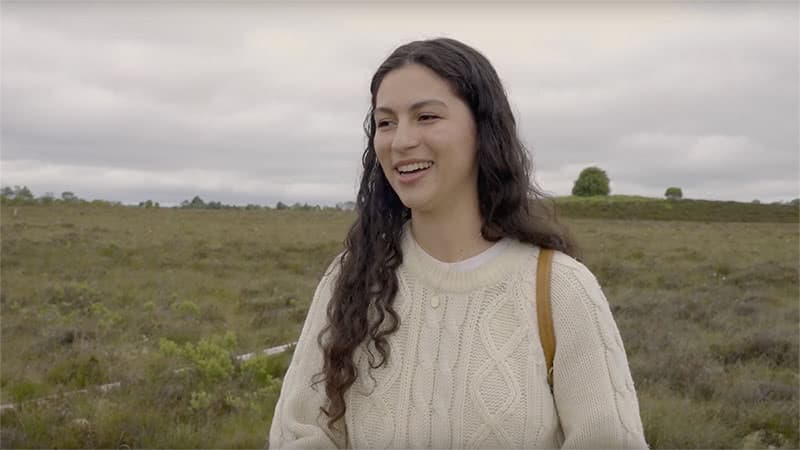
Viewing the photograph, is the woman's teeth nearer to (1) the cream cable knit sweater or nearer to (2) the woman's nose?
(2) the woman's nose

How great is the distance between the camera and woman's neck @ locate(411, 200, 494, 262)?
2.13 metres

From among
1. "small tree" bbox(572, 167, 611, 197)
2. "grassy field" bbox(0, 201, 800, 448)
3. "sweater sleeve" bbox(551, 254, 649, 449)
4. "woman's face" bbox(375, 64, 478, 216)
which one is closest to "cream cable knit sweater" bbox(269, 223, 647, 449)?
"sweater sleeve" bbox(551, 254, 649, 449)

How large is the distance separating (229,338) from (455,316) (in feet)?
19.9

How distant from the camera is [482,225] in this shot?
2.16 metres

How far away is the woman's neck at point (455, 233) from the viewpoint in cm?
213

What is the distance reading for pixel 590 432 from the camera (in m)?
1.85

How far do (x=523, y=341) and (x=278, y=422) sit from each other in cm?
83

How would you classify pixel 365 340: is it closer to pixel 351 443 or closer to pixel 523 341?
pixel 351 443

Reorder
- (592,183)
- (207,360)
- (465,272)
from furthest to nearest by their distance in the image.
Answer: (592,183) < (207,360) < (465,272)

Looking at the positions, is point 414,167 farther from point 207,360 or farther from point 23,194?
point 23,194

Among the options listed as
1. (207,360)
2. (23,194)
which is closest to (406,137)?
(207,360)

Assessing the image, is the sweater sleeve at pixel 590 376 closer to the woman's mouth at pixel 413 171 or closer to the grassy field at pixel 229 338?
the woman's mouth at pixel 413 171

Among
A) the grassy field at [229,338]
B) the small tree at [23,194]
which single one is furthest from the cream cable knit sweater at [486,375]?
the small tree at [23,194]

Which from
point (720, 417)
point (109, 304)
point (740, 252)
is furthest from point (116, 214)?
point (720, 417)
